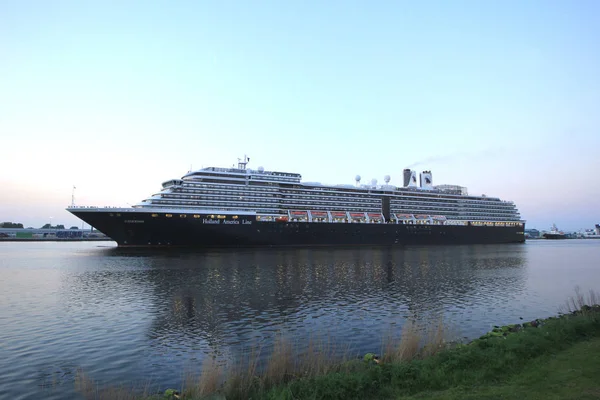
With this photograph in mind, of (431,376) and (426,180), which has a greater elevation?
(426,180)

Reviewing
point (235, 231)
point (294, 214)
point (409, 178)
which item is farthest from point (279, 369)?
point (409, 178)

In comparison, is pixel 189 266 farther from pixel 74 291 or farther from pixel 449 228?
pixel 449 228

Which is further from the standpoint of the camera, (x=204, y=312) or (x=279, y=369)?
(x=204, y=312)

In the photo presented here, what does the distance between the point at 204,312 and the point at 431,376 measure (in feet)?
49.1

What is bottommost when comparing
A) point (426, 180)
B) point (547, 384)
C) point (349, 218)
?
point (547, 384)

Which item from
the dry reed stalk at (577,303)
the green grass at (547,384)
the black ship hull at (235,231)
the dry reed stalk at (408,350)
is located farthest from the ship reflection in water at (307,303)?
the black ship hull at (235,231)

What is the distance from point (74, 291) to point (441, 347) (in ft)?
90.1

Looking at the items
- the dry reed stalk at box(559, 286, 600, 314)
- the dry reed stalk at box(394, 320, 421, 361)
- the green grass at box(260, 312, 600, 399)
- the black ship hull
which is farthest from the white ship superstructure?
the green grass at box(260, 312, 600, 399)

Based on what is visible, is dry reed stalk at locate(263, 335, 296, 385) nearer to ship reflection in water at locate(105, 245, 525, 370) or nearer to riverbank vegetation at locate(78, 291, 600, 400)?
riverbank vegetation at locate(78, 291, 600, 400)

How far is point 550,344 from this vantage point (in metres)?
12.1

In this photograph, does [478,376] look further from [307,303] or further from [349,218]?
[349,218]

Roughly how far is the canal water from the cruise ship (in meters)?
30.9

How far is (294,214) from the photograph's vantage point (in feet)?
284

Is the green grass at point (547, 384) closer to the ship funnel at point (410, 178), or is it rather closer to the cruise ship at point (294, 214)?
the cruise ship at point (294, 214)
